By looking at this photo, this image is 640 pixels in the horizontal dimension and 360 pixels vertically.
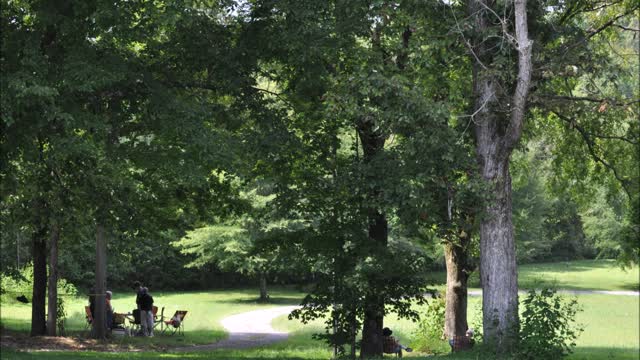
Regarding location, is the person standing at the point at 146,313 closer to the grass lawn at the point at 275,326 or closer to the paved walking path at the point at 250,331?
the grass lawn at the point at 275,326

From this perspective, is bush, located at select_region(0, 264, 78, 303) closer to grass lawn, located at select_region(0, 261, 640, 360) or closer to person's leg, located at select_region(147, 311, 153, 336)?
grass lawn, located at select_region(0, 261, 640, 360)

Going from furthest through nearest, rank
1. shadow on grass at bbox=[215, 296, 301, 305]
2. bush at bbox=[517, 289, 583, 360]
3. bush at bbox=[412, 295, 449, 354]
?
shadow on grass at bbox=[215, 296, 301, 305] → bush at bbox=[412, 295, 449, 354] → bush at bbox=[517, 289, 583, 360]

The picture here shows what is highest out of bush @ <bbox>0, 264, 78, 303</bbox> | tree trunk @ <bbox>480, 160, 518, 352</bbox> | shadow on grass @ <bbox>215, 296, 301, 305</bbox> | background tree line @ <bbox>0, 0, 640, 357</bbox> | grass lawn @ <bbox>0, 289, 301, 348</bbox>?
background tree line @ <bbox>0, 0, 640, 357</bbox>

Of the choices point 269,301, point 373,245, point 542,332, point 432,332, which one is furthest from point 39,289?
point 269,301

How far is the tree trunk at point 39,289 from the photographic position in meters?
21.3

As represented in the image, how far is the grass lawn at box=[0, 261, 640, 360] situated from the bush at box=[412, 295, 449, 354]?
0.33 metres

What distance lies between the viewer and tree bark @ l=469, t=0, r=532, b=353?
14.0 m

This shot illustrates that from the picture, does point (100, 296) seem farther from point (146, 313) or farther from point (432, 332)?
point (432, 332)

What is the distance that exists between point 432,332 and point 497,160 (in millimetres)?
8921

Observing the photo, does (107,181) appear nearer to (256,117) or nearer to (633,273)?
(256,117)

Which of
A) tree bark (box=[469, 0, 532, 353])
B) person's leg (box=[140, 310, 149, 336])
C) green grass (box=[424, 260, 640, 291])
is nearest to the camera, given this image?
tree bark (box=[469, 0, 532, 353])

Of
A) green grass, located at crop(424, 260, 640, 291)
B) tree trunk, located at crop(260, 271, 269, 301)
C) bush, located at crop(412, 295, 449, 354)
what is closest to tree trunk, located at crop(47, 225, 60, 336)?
bush, located at crop(412, 295, 449, 354)

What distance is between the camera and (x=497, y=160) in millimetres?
14602

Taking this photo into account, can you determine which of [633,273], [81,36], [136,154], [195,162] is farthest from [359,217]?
[633,273]
